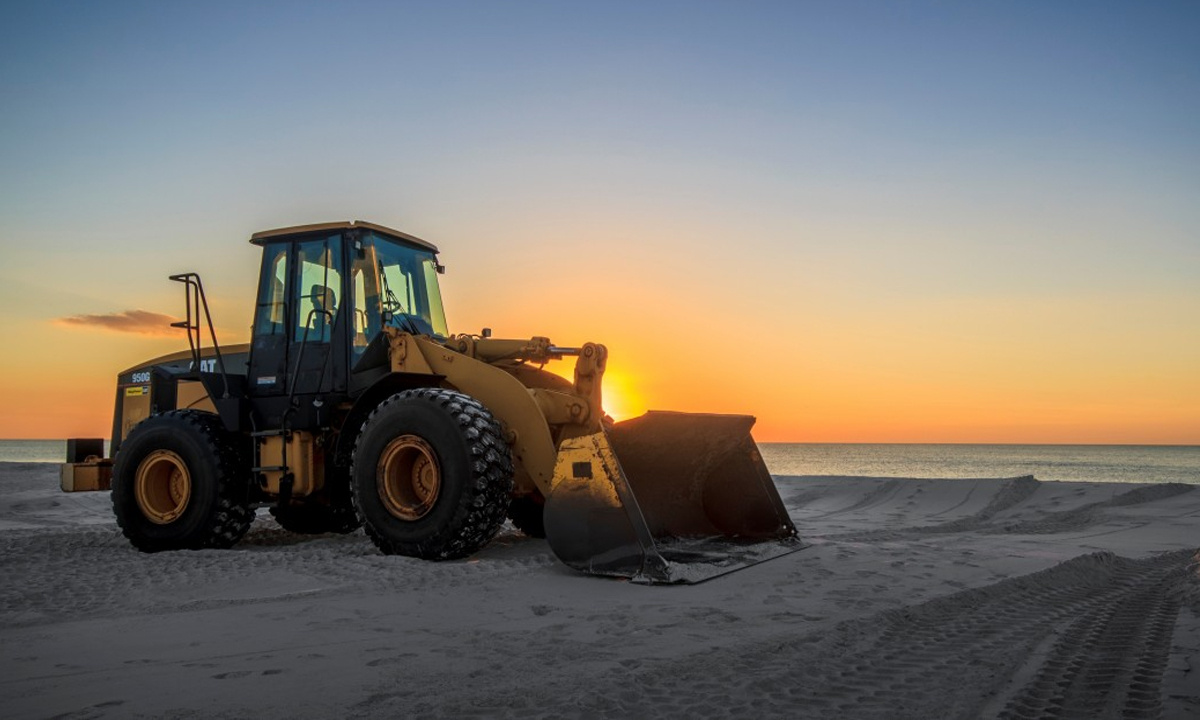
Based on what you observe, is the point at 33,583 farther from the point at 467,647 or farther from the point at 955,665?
the point at 955,665

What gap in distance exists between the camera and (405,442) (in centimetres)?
699

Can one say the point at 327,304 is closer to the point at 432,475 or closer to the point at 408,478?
the point at 408,478

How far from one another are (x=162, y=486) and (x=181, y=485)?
0.20 metres

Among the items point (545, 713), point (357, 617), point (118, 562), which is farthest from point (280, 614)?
point (118, 562)

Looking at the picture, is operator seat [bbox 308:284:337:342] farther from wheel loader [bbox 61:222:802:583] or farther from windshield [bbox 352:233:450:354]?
windshield [bbox 352:233:450:354]

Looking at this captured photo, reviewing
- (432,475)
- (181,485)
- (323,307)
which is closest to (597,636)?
(432,475)

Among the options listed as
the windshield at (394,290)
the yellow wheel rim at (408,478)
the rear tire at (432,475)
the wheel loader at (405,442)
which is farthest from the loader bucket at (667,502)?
the windshield at (394,290)

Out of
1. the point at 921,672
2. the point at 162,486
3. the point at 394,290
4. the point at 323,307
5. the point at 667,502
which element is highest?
the point at 394,290

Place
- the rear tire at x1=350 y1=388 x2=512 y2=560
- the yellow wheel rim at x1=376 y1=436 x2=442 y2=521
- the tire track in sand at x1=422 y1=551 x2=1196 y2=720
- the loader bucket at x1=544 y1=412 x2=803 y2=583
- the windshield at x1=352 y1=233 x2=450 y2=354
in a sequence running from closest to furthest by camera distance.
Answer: the tire track in sand at x1=422 y1=551 x2=1196 y2=720 < the loader bucket at x1=544 y1=412 x2=803 y2=583 < the rear tire at x1=350 y1=388 x2=512 y2=560 < the yellow wheel rim at x1=376 y1=436 x2=442 y2=521 < the windshield at x1=352 y1=233 x2=450 y2=354

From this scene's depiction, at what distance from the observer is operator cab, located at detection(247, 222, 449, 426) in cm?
822

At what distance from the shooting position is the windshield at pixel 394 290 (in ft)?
27.2

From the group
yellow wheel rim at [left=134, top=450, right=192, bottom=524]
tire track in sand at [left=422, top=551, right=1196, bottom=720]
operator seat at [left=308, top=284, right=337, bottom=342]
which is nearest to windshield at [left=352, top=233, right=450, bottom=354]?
operator seat at [left=308, top=284, right=337, bottom=342]

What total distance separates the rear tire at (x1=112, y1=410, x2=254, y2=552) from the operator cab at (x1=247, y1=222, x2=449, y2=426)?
0.61 metres

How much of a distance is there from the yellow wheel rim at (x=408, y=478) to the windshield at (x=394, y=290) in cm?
152
